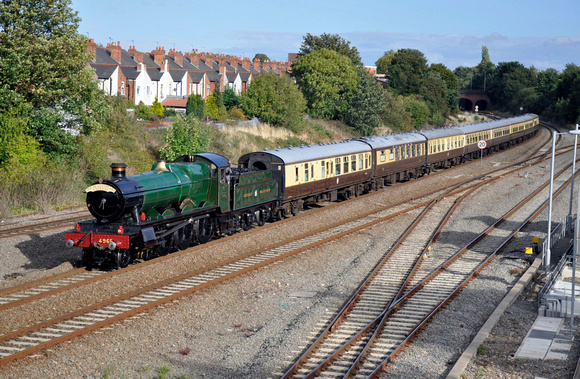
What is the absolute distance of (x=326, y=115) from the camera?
64500 millimetres

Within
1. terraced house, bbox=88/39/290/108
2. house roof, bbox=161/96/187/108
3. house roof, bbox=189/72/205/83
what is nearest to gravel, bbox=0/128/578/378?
terraced house, bbox=88/39/290/108

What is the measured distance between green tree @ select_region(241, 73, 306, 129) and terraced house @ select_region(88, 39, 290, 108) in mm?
4218

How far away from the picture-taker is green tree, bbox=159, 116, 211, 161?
34156 millimetres

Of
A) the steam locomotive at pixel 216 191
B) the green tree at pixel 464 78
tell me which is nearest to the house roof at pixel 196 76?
the steam locomotive at pixel 216 191

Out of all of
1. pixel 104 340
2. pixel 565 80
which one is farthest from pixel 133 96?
pixel 565 80

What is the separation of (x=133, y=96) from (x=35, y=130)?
38.1 metres

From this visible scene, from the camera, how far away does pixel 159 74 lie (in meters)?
71.2

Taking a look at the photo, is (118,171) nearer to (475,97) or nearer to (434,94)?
(434,94)

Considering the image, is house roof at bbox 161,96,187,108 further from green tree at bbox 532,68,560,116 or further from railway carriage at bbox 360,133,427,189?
green tree at bbox 532,68,560,116

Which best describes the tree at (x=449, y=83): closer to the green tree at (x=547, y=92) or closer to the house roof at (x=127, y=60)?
the green tree at (x=547, y=92)

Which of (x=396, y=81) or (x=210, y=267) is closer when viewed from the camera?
(x=210, y=267)

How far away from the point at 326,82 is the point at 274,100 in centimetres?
1378

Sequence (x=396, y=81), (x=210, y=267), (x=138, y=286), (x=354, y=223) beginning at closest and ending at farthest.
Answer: (x=138, y=286)
(x=210, y=267)
(x=354, y=223)
(x=396, y=81)

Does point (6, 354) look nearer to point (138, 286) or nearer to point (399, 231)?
point (138, 286)
